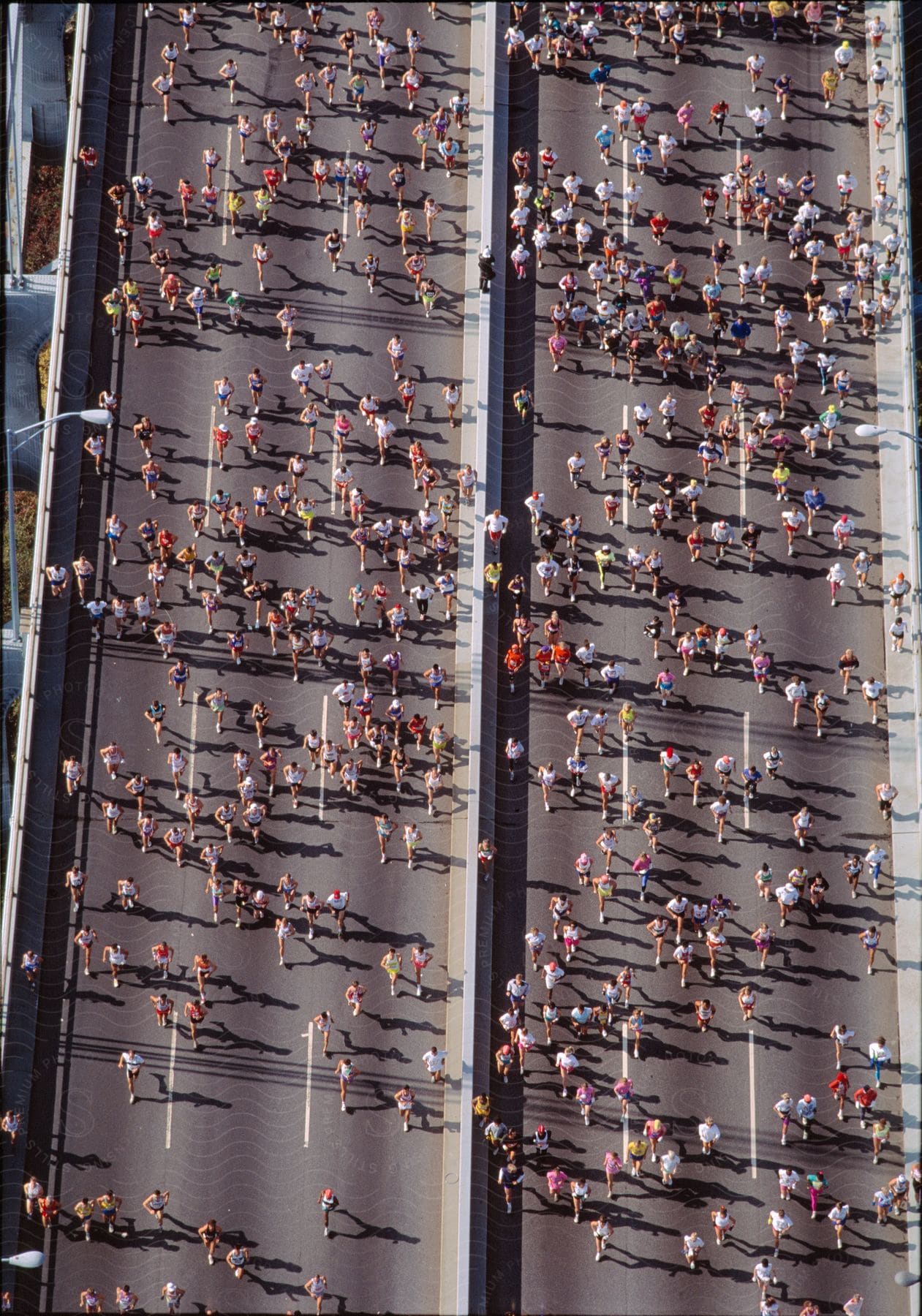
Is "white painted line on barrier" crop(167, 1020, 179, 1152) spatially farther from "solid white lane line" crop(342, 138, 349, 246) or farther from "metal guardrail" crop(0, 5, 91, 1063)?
"solid white lane line" crop(342, 138, 349, 246)

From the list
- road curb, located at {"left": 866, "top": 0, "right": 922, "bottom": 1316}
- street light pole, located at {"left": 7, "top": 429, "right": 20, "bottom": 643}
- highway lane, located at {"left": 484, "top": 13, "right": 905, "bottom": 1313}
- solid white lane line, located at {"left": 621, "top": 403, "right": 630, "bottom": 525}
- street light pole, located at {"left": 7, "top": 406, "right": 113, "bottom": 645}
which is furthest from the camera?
solid white lane line, located at {"left": 621, "top": 403, "right": 630, "bottom": 525}

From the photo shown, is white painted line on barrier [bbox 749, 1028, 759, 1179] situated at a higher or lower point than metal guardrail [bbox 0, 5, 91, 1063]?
lower

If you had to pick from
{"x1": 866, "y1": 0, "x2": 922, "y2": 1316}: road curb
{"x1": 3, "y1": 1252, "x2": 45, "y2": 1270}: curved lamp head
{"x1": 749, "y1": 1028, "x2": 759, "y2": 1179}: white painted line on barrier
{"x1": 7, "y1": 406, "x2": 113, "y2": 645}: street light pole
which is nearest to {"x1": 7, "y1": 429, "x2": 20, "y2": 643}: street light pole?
{"x1": 7, "y1": 406, "x2": 113, "y2": 645}: street light pole

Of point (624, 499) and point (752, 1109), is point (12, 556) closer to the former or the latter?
point (624, 499)

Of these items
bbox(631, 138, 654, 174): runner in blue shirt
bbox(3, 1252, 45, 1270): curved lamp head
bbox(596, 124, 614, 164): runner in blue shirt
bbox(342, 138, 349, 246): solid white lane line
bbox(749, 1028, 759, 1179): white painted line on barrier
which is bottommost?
bbox(3, 1252, 45, 1270): curved lamp head

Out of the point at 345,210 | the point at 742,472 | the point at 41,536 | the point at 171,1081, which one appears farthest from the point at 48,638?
the point at 742,472

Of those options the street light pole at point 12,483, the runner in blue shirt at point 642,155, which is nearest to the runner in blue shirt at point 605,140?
the runner in blue shirt at point 642,155
